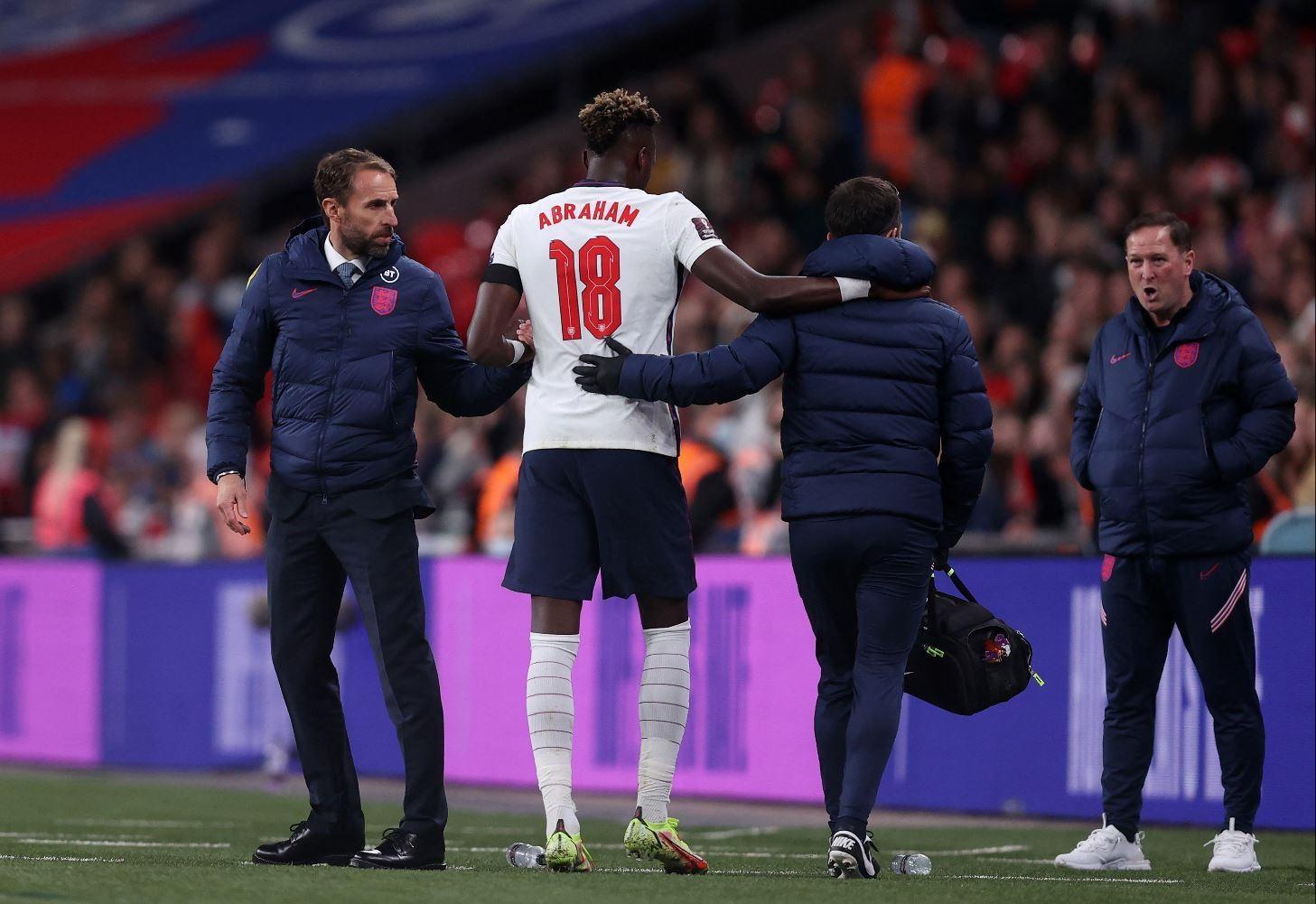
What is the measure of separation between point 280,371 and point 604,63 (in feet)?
47.9

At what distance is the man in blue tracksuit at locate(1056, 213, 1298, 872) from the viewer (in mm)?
7453

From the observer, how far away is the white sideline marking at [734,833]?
8.91m

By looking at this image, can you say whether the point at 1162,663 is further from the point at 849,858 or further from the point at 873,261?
the point at 873,261

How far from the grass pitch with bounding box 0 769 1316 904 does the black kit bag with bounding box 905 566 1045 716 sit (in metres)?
0.61

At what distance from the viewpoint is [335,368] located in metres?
6.66

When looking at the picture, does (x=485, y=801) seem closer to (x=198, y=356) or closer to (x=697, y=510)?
(x=697, y=510)

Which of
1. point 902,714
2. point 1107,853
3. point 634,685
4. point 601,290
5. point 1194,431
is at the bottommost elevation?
point 1107,853

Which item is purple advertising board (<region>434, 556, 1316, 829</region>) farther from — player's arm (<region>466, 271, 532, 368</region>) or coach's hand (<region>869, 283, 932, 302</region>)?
player's arm (<region>466, 271, 532, 368</region>)

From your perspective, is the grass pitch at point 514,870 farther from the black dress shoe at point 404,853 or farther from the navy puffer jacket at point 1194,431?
the navy puffer jacket at point 1194,431

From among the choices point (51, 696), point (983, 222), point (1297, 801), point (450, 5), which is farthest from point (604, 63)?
point (1297, 801)

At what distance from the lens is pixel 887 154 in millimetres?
16688


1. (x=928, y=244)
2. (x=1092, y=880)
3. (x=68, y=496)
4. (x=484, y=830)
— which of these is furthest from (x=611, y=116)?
(x=68, y=496)

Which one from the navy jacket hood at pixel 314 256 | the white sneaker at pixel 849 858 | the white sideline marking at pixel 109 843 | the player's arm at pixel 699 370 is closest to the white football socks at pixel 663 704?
the white sneaker at pixel 849 858

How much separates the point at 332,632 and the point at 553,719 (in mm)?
862
